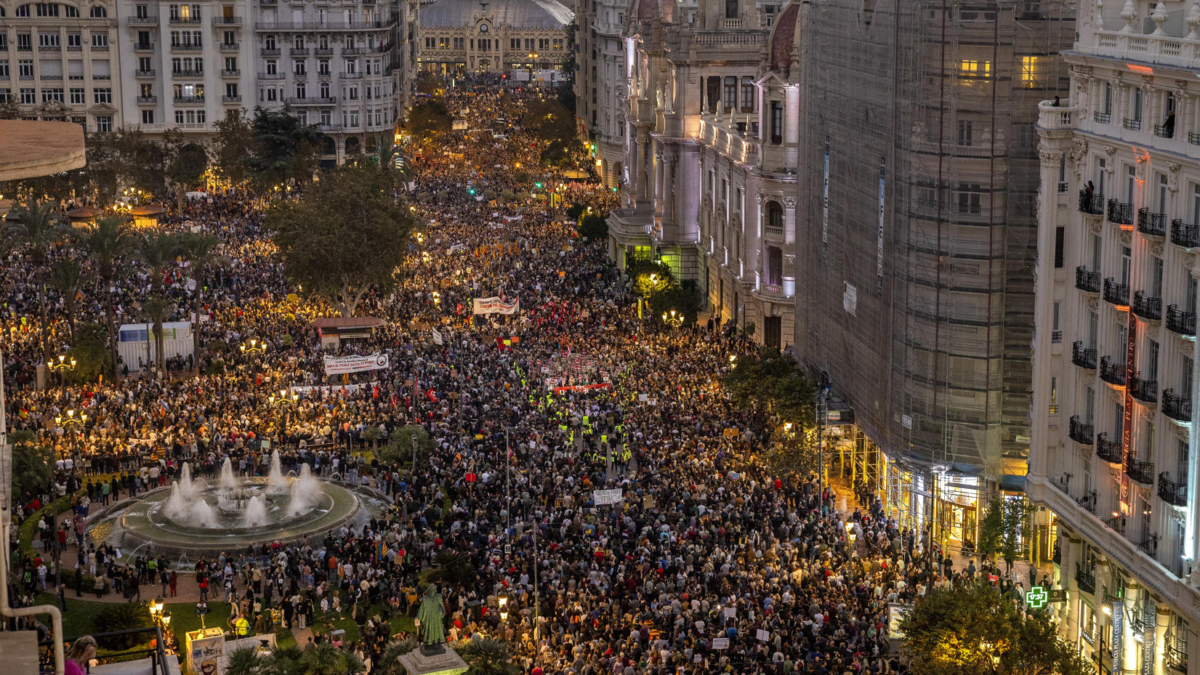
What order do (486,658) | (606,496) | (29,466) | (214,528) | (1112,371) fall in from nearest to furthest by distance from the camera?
1. (486,658)
2. (1112,371)
3. (29,466)
4. (606,496)
5. (214,528)

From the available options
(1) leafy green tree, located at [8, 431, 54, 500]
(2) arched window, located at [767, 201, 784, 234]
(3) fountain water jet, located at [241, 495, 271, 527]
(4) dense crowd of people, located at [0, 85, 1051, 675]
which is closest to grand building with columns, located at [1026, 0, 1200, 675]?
(4) dense crowd of people, located at [0, 85, 1051, 675]

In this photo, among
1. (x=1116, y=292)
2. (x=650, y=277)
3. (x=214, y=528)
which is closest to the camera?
(x=1116, y=292)

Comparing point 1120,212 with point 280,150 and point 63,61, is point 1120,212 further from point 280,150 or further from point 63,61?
point 63,61

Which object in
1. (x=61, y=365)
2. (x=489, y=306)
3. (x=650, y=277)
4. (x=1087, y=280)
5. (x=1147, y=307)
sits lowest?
(x=61, y=365)

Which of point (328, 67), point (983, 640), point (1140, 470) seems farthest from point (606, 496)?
point (328, 67)

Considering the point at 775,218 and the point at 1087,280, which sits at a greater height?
the point at 1087,280

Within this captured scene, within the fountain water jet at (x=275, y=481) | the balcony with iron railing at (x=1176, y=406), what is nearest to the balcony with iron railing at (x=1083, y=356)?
the balcony with iron railing at (x=1176, y=406)

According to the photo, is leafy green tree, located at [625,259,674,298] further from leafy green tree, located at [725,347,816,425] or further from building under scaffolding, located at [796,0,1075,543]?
building under scaffolding, located at [796,0,1075,543]

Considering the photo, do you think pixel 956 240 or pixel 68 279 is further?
pixel 68 279
